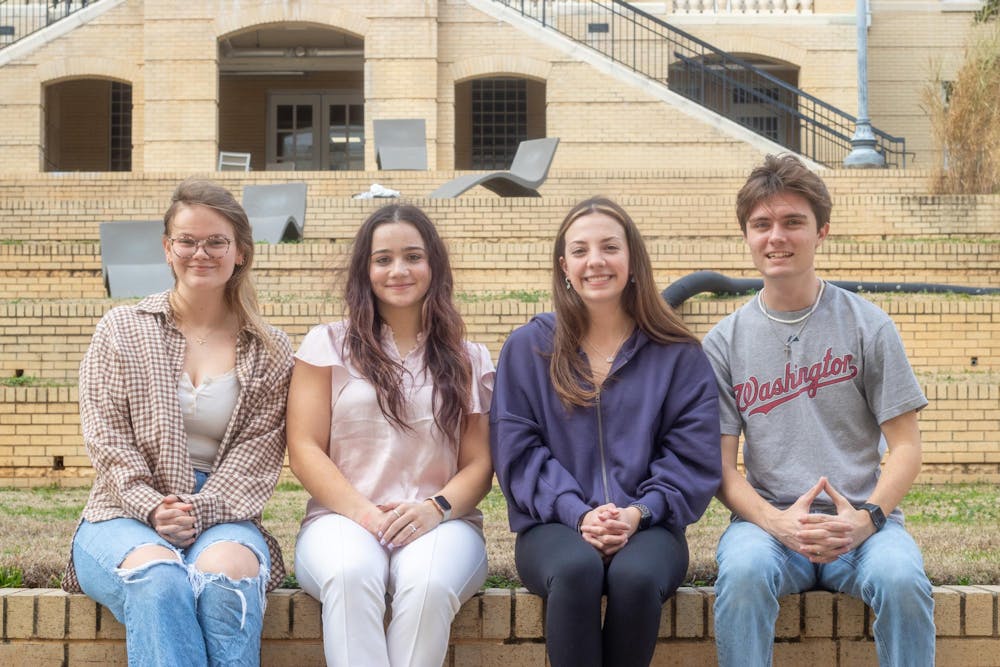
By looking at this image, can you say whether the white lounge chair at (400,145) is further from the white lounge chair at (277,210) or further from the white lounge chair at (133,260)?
the white lounge chair at (133,260)

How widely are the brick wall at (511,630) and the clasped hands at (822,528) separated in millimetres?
210

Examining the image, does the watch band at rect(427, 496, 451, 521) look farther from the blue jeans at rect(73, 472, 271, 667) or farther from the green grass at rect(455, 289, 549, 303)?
the green grass at rect(455, 289, 549, 303)

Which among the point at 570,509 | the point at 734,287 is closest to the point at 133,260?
the point at 734,287

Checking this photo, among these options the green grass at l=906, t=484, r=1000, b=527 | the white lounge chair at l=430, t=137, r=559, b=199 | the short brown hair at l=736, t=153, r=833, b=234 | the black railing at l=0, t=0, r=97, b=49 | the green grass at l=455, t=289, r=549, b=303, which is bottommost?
the green grass at l=906, t=484, r=1000, b=527

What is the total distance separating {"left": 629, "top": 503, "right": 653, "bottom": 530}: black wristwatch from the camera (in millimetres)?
3236

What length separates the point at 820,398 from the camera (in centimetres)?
341

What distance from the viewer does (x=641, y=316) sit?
3.50 meters

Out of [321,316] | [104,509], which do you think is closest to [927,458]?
[321,316]

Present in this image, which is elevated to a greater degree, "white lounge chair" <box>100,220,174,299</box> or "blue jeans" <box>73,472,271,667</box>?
"white lounge chair" <box>100,220,174,299</box>

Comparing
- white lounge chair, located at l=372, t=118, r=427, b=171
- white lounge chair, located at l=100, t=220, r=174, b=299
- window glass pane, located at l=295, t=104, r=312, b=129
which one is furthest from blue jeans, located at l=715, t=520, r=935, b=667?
window glass pane, located at l=295, t=104, r=312, b=129

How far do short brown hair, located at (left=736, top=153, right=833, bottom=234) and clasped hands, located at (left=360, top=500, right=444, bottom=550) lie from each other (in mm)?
1269

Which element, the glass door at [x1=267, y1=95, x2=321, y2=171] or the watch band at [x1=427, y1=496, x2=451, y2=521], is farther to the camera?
the glass door at [x1=267, y1=95, x2=321, y2=171]

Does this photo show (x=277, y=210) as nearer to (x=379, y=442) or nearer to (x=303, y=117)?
(x=379, y=442)

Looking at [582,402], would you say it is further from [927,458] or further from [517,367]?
[927,458]
